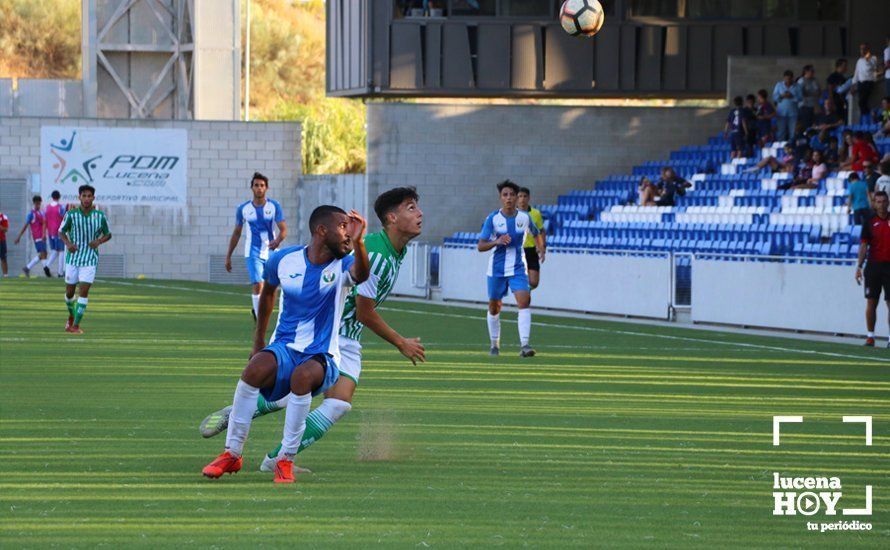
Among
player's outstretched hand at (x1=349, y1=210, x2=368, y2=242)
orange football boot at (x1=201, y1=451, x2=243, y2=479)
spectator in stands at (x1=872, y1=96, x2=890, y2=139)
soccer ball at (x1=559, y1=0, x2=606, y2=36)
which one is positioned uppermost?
soccer ball at (x1=559, y1=0, x2=606, y2=36)

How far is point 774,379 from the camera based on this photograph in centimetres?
1623

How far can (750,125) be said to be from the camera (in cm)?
3278

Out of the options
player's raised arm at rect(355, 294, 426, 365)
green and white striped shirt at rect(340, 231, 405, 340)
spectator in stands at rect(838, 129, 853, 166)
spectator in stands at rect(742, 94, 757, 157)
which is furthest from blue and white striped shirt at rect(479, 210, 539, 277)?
spectator in stands at rect(742, 94, 757, 157)

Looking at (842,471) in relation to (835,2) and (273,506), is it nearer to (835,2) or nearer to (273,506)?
(273,506)

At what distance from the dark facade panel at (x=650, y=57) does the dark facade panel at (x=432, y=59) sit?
4.77m

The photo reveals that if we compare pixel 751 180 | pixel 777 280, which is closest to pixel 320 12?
pixel 751 180

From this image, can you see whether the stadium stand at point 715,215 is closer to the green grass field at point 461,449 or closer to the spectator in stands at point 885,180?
the spectator in stands at point 885,180

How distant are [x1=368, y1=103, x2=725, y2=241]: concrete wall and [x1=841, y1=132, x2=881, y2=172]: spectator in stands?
9.48 m

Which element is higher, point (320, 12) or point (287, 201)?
point (320, 12)

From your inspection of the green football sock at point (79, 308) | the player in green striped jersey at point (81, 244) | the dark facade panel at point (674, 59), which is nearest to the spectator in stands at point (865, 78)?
the dark facade panel at point (674, 59)

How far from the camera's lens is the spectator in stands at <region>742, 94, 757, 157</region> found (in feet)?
107

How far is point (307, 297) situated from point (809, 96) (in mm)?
24867

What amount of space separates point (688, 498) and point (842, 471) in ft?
5.02

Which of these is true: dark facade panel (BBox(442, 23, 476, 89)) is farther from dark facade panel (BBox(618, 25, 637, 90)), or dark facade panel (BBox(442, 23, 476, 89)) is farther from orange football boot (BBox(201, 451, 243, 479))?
orange football boot (BBox(201, 451, 243, 479))
